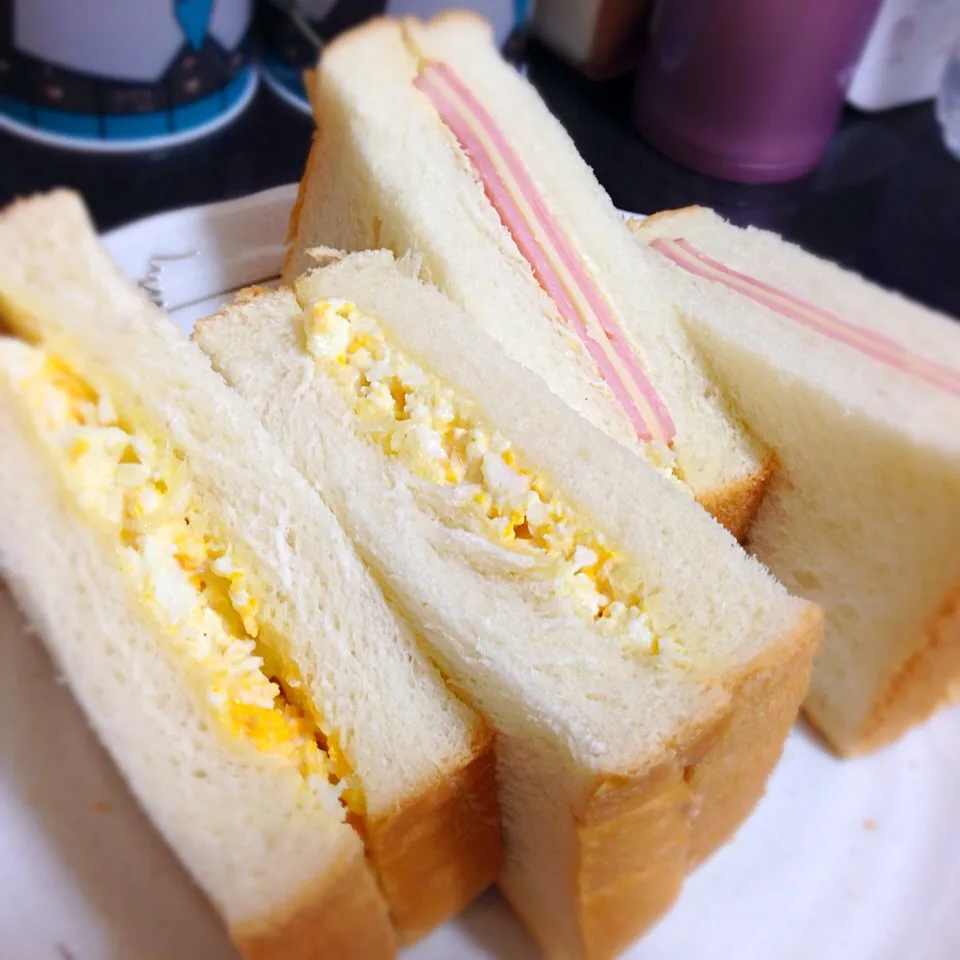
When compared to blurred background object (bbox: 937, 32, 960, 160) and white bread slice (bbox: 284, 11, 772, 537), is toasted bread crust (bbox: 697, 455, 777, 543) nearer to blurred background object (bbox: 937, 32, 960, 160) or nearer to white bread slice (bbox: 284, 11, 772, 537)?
white bread slice (bbox: 284, 11, 772, 537)

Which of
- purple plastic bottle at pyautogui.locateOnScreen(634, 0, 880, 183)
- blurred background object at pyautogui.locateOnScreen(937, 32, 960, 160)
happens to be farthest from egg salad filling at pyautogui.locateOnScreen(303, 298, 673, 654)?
blurred background object at pyautogui.locateOnScreen(937, 32, 960, 160)

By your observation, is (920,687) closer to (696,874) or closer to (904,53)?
(696,874)

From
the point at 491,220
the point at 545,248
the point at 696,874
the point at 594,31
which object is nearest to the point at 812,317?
the point at 545,248

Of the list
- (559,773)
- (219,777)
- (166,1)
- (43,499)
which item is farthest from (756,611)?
(166,1)

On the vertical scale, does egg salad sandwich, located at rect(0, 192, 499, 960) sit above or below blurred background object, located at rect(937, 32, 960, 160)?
below

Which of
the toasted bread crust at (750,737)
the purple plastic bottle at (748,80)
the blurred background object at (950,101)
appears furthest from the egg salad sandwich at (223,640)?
the blurred background object at (950,101)

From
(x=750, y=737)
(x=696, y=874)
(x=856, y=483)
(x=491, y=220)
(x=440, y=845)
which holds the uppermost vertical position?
(x=491, y=220)

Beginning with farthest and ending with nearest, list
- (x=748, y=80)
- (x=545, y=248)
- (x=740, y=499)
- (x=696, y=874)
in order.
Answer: (x=748, y=80), (x=545, y=248), (x=740, y=499), (x=696, y=874)
